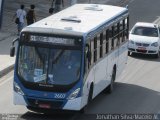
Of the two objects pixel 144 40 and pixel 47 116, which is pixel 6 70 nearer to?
pixel 47 116

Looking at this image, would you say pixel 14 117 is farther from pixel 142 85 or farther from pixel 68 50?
pixel 142 85

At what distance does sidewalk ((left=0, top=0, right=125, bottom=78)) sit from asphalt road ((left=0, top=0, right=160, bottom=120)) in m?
1.31

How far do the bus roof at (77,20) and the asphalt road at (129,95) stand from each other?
269 cm

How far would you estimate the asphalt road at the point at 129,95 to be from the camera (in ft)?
68.8

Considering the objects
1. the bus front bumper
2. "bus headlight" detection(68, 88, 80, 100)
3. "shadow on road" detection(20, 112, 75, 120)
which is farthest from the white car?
the bus front bumper

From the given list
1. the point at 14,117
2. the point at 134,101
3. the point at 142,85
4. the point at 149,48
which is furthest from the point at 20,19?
the point at 14,117

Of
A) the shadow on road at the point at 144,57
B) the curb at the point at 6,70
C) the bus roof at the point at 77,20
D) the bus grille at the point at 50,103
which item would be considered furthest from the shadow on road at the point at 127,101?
the shadow on road at the point at 144,57

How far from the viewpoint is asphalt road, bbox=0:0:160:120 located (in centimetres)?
2098

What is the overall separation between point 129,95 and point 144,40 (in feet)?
30.6

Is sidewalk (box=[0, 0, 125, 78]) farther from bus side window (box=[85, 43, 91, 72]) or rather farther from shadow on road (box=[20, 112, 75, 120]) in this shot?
bus side window (box=[85, 43, 91, 72])

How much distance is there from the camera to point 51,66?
19.0 m

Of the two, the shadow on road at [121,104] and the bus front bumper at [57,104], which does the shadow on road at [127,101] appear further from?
the bus front bumper at [57,104]

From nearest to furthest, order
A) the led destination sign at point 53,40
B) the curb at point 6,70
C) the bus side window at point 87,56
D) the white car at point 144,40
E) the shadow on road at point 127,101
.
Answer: the led destination sign at point 53,40 < the bus side window at point 87,56 < the shadow on road at point 127,101 < the curb at point 6,70 < the white car at point 144,40

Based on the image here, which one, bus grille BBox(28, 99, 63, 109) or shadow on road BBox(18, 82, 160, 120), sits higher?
bus grille BBox(28, 99, 63, 109)
